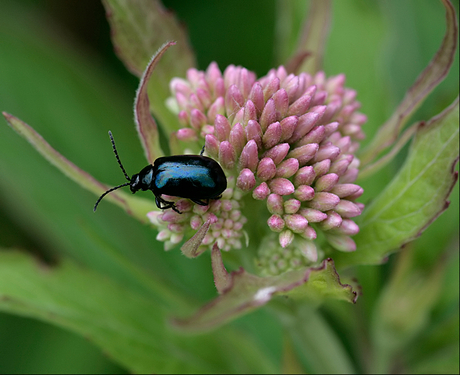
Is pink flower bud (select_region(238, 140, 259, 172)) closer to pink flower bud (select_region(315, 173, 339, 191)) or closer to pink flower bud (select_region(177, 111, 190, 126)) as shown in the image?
pink flower bud (select_region(315, 173, 339, 191))

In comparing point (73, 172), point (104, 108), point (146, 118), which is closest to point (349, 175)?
point (146, 118)

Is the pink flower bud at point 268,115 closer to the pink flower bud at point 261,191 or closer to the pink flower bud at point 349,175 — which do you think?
the pink flower bud at point 261,191

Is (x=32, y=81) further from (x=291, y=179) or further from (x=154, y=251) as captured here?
(x=291, y=179)

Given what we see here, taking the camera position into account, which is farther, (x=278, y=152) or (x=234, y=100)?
(x=234, y=100)

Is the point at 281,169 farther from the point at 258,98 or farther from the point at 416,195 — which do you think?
the point at 416,195

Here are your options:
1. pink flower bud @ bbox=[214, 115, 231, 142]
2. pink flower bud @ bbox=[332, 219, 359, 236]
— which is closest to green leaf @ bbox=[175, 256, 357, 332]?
pink flower bud @ bbox=[332, 219, 359, 236]

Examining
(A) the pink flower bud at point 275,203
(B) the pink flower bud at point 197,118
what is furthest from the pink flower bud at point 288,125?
(B) the pink flower bud at point 197,118
